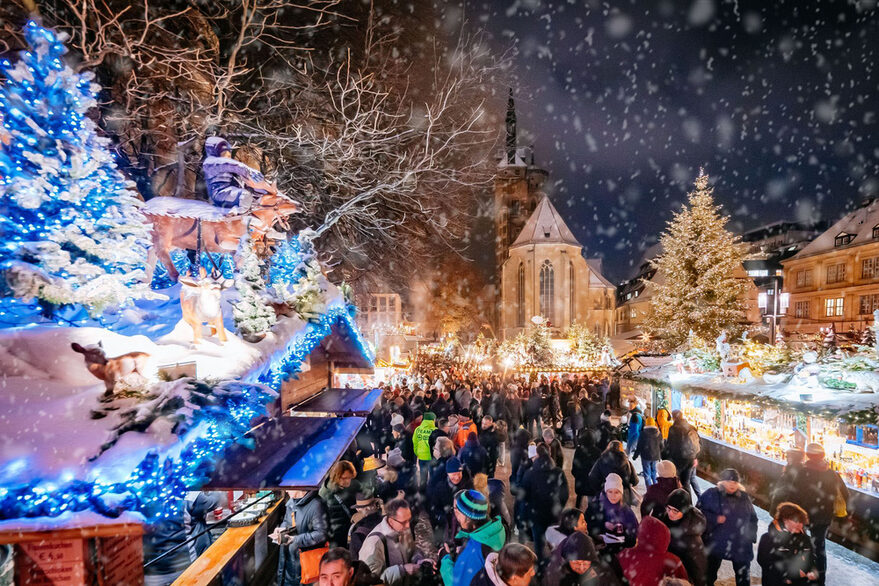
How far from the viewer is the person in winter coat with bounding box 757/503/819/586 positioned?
12.6 feet

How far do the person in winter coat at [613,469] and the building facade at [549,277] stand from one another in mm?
40699

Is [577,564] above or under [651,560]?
above

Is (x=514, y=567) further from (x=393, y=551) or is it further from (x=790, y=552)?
(x=790, y=552)

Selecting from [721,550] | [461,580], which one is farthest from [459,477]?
[721,550]

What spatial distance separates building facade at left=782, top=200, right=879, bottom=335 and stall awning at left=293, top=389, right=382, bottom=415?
33.9 metres

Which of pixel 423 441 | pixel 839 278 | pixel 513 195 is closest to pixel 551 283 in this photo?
pixel 513 195

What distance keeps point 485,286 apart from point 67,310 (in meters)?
61.8

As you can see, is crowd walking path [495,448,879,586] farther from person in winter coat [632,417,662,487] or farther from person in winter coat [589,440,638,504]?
person in winter coat [632,417,662,487]

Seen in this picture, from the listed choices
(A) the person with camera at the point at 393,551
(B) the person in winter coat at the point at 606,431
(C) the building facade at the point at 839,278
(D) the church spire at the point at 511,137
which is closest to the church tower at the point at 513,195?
(D) the church spire at the point at 511,137

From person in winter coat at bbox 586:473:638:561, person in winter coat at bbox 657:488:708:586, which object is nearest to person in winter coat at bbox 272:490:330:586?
person in winter coat at bbox 586:473:638:561

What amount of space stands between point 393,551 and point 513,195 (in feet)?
209

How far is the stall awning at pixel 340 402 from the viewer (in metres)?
7.16

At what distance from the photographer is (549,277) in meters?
48.1

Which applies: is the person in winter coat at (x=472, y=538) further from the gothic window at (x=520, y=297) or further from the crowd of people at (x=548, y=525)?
the gothic window at (x=520, y=297)
